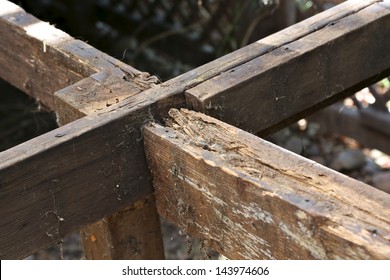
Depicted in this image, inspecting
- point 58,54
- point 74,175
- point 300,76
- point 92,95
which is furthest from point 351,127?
point 74,175

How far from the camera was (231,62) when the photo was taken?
71.9 inches

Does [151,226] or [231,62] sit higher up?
[231,62]

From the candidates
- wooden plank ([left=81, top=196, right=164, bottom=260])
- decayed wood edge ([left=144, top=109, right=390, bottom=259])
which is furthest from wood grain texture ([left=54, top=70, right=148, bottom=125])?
wooden plank ([left=81, top=196, right=164, bottom=260])

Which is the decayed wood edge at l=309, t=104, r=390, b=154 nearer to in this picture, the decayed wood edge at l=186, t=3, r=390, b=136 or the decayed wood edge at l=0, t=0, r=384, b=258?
the decayed wood edge at l=186, t=3, r=390, b=136

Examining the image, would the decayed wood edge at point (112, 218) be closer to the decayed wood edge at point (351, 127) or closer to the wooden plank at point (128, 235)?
the wooden plank at point (128, 235)

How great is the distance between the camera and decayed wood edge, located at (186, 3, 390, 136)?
1.75 meters

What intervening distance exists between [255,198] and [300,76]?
0.52 m

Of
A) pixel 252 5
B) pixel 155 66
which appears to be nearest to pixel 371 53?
pixel 252 5

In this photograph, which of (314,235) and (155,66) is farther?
(155,66)

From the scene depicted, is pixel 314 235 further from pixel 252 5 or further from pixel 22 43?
pixel 252 5

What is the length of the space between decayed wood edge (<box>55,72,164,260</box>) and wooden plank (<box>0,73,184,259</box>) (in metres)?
0.09

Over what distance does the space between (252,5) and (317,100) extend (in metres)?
2.51

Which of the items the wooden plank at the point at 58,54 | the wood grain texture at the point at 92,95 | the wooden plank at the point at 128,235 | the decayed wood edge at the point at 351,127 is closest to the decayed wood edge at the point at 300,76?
the wooden plank at the point at 58,54

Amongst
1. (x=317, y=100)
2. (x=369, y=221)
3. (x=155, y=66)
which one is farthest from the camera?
(x=155, y=66)
